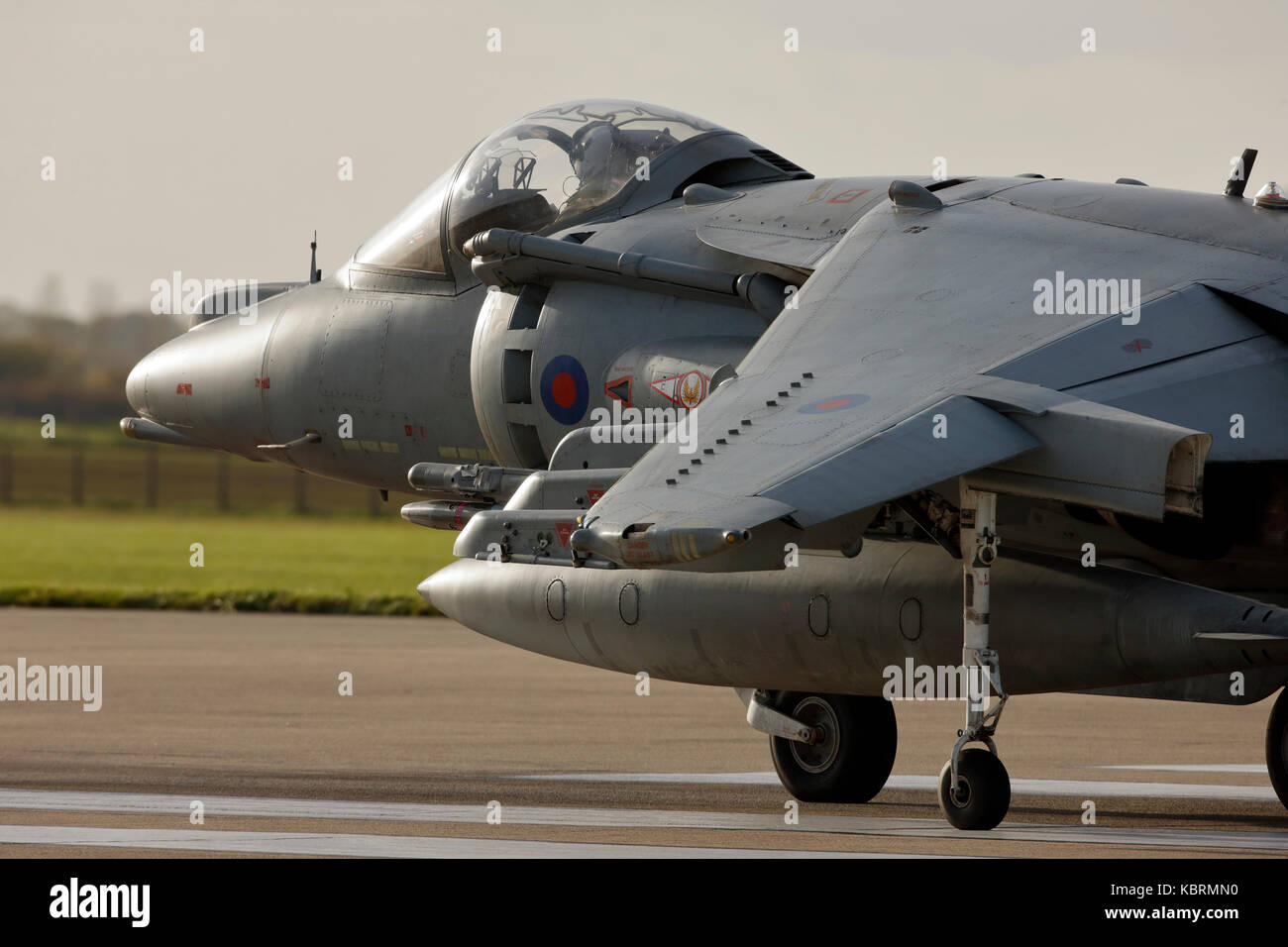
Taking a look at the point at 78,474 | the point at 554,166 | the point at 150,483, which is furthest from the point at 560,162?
the point at 78,474

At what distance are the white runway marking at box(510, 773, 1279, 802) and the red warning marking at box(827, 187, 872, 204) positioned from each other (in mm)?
3839

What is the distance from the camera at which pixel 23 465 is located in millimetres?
63938

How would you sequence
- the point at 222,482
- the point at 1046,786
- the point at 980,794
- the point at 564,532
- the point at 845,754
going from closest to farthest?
the point at 980,794, the point at 564,532, the point at 845,754, the point at 1046,786, the point at 222,482

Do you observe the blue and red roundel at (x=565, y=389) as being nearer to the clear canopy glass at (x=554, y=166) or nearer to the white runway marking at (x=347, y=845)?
the clear canopy glass at (x=554, y=166)

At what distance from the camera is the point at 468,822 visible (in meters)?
10.2

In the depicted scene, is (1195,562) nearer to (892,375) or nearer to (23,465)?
(892,375)

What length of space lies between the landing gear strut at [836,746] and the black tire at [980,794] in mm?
2636

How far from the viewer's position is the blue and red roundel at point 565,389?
38.8 ft

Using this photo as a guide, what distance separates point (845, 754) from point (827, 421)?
423 centimetres

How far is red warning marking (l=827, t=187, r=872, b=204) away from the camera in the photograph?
11.2m

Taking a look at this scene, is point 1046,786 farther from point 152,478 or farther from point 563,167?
point 152,478

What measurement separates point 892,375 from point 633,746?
6658 millimetres
